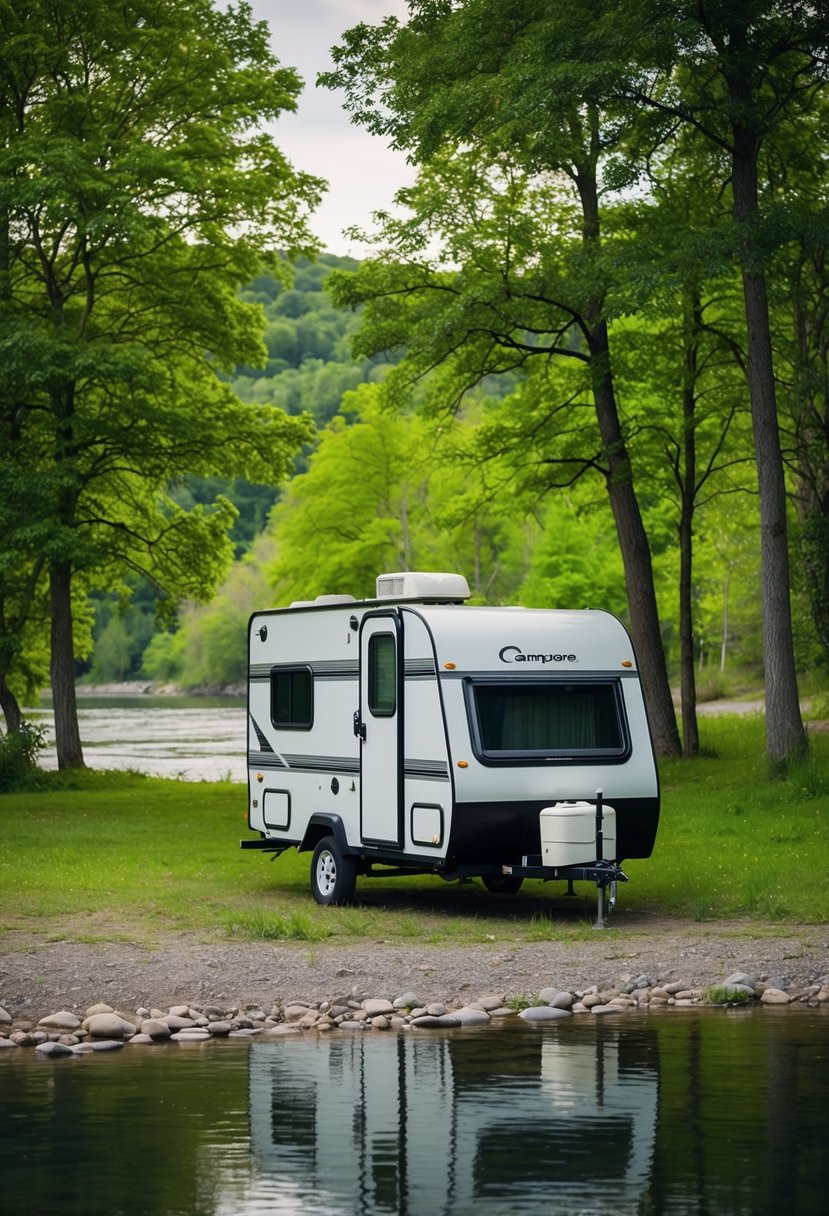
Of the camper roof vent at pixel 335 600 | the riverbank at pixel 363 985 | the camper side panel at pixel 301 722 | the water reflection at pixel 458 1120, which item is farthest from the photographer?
the camper roof vent at pixel 335 600

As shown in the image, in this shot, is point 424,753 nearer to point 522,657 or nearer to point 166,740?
point 522,657

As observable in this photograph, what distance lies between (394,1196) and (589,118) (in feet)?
72.8

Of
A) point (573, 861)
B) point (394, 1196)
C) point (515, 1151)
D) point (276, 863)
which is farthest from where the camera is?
point (276, 863)

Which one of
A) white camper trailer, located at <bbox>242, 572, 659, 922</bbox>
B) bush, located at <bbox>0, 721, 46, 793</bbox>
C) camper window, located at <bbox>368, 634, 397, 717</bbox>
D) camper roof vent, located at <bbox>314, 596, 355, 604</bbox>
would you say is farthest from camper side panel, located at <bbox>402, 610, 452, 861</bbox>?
bush, located at <bbox>0, 721, 46, 793</bbox>

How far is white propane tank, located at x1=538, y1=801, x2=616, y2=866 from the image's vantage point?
584 inches

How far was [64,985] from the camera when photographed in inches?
494

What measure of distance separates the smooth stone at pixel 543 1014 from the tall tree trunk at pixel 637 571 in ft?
58.8

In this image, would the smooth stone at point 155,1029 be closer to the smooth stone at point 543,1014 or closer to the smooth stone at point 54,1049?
the smooth stone at point 54,1049

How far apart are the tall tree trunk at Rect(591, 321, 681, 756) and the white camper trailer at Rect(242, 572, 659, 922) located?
43.8 feet

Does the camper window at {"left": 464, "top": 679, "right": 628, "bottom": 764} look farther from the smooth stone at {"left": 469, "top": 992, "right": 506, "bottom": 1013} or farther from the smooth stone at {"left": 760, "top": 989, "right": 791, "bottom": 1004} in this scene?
the smooth stone at {"left": 760, "top": 989, "right": 791, "bottom": 1004}

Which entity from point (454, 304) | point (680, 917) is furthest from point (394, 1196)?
point (454, 304)

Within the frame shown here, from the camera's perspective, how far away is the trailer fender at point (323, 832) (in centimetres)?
1658

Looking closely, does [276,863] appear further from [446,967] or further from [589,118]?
[589,118]

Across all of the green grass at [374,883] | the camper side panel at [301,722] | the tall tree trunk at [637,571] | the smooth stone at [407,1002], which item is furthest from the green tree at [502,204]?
the smooth stone at [407,1002]
